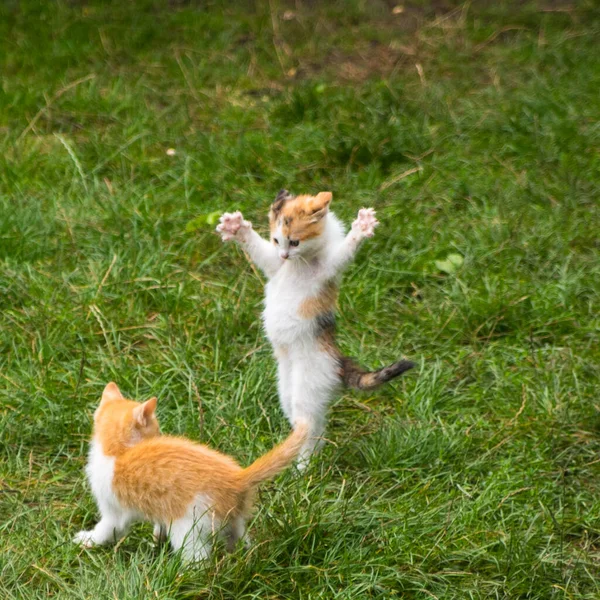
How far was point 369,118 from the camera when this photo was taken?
832 centimetres

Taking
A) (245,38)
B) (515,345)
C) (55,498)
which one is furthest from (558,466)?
(245,38)

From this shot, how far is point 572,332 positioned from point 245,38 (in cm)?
524

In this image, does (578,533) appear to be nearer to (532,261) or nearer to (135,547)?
(135,547)

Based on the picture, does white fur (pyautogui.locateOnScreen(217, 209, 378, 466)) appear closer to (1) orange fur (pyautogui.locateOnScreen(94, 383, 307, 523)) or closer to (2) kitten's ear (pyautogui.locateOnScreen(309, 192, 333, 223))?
(2) kitten's ear (pyautogui.locateOnScreen(309, 192, 333, 223))

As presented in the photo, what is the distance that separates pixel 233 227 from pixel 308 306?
55 centimetres

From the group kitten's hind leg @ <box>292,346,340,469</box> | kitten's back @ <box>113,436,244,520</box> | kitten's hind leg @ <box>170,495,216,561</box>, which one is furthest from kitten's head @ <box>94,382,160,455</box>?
kitten's hind leg @ <box>292,346,340,469</box>

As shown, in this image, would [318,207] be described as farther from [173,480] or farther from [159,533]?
[159,533]

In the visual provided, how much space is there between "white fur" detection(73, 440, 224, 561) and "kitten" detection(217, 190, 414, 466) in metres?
0.91

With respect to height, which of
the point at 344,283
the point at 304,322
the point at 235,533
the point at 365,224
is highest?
the point at 365,224

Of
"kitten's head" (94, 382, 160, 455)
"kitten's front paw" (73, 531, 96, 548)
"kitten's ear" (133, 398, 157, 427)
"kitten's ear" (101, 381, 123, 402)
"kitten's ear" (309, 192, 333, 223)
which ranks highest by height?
"kitten's ear" (309, 192, 333, 223)

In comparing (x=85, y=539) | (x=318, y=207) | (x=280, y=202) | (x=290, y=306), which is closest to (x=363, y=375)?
(x=290, y=306)

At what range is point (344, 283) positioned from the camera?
265 inches

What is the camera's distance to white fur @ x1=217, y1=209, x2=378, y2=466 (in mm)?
5062

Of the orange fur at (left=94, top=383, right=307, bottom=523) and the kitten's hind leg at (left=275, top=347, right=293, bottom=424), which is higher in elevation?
the orange fur at (left=94, top=383, right=307, bottom=523)
